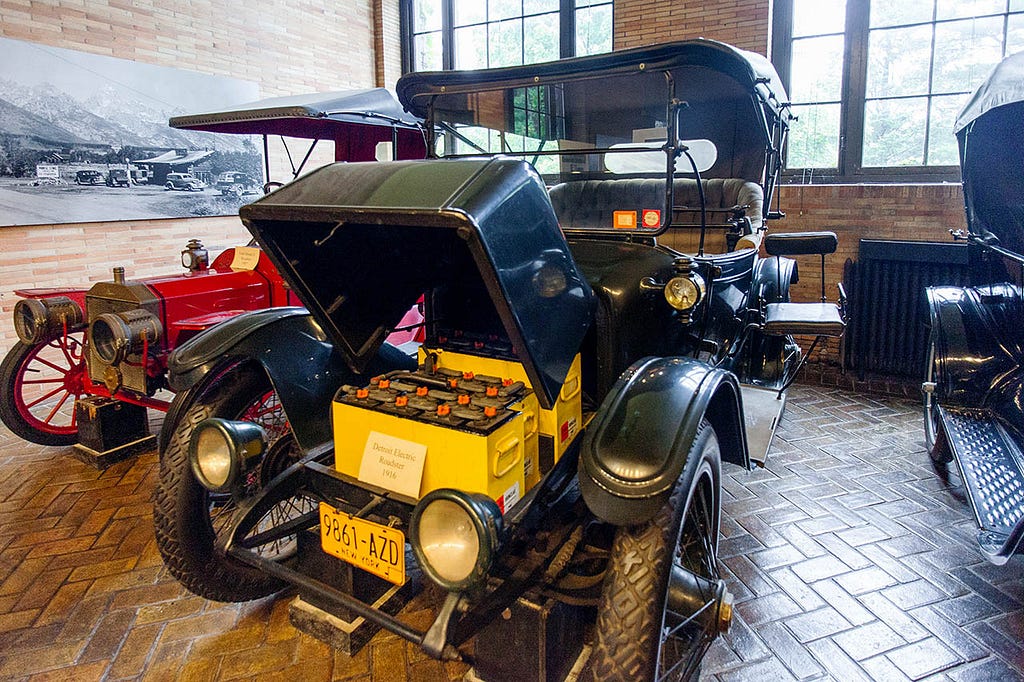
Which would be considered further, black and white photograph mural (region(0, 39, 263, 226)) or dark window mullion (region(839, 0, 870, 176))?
dark window mullion (region(839, 0, 870, 176))

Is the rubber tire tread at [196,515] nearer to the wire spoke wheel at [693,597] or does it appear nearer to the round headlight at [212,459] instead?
the round headlight at [212,459]

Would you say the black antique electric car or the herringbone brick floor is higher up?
the black antique electric car

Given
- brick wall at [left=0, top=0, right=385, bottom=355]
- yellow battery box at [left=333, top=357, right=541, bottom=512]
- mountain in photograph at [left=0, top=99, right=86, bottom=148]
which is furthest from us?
brick wall at [left=0, top=0, right=385, bottom=355]

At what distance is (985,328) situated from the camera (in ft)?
10.7

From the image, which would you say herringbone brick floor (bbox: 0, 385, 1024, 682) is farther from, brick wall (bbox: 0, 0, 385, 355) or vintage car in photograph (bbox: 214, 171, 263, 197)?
vintage car in photograph (bbox: 214, 171, 263, 197)

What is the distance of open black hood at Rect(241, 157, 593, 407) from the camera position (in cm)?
149

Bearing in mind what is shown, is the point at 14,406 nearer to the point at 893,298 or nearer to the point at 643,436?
the point at 643,436

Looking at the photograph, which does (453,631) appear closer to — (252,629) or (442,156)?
(252,629)

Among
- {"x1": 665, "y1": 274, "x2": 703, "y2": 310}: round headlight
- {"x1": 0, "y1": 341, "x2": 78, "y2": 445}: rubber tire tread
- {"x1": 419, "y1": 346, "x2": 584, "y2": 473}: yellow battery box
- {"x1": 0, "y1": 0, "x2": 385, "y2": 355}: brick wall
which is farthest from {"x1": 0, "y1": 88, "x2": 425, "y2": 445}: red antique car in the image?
{"x1": 665, "y1": 274, "x2": 703, "y2": 310}: round headlight

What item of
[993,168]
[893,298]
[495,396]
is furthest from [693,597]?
[893,298]

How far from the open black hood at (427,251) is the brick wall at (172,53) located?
178 inches

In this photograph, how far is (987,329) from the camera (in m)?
3.27

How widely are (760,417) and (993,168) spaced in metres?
1.72

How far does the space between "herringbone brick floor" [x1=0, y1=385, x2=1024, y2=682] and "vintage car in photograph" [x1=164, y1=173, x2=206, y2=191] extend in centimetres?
349
